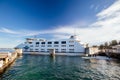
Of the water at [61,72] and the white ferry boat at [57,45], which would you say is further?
the white ferry boat at [57,45]

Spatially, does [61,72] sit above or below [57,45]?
below

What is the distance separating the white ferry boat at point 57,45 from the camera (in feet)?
241

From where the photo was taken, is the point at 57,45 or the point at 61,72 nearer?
the point at 61,72

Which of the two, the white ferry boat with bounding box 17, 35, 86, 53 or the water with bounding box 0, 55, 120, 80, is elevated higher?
the white ferry boat with bounding box 17, 35, 86, 53

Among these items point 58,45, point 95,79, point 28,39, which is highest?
point 28,39

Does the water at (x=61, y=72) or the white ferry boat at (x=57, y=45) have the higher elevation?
the white ferry boat at (x=57, y=45)

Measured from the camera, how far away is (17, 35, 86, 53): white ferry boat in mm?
73562

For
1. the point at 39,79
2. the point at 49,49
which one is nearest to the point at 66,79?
the point at 39,79

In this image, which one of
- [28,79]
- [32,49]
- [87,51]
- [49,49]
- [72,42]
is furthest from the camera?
[32,49]

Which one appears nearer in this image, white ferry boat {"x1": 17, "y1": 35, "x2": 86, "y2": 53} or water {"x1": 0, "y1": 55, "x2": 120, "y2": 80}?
water {"x1": 0, "y1": 55, "x2": 120, "y2": 80}

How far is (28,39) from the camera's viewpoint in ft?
302

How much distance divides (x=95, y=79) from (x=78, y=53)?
52917 millimetres

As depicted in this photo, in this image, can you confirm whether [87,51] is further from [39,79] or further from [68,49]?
[39,79]

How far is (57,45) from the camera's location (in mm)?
79875
